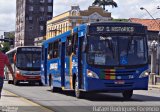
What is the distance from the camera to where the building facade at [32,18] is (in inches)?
6043

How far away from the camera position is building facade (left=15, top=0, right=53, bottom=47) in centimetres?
15350

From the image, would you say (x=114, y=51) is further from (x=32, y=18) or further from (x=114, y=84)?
(x=32, y=18)

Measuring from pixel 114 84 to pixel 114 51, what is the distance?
1.36 metres

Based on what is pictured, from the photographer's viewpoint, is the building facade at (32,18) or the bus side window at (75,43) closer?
the bus side window at (75,43)

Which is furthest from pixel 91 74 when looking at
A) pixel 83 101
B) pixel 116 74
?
pixel 83 101

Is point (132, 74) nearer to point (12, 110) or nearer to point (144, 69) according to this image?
point (144, 69)

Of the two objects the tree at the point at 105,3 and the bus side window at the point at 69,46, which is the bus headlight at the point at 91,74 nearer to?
the bus side window at the point at 69,46

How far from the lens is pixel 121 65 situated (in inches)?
805

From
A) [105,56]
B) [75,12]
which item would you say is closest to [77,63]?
[105,56]

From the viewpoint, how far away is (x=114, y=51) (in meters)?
20.5

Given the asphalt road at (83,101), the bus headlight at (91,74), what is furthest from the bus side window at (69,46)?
the bus headlight at (91,74)

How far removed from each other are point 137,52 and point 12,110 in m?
7.13

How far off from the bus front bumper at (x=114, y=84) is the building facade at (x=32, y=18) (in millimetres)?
131090

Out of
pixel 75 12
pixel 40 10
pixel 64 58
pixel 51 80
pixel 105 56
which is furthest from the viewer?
pixel 40 10
